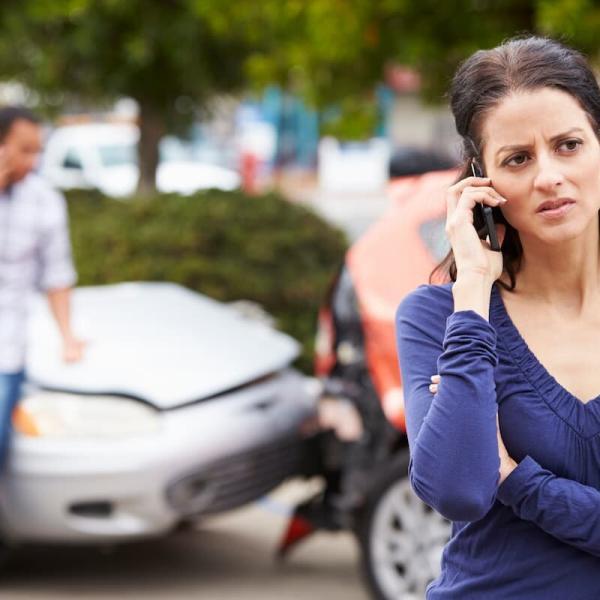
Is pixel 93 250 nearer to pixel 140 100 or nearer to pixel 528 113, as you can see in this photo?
pixel 140 100

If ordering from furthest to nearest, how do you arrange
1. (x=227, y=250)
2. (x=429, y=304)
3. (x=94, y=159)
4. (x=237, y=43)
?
(x=94, y=159)
(x=237, y=43)
(x=227, y=250)
(x=429, y=304)

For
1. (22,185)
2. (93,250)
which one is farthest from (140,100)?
(22,185)

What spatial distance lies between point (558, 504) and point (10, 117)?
14.1 ft

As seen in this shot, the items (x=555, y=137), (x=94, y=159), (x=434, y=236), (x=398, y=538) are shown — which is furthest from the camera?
(x=94, y=159)

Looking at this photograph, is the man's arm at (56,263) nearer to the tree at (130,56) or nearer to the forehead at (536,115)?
the forehead at (536,115)

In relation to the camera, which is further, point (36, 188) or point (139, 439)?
point (36, 188)

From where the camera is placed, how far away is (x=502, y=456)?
6.95 ft

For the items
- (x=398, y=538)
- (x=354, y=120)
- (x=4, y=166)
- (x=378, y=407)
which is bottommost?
(x=398, y=538)

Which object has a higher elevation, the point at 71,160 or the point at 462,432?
the point at 462,432

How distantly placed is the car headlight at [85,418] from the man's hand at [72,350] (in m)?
0.18

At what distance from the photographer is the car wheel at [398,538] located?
16.5 ft

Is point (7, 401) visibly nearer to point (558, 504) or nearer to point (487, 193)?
point (487, 193)

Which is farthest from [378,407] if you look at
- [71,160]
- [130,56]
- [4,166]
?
[71,160]

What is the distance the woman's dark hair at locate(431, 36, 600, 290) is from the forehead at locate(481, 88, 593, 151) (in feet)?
0.04
